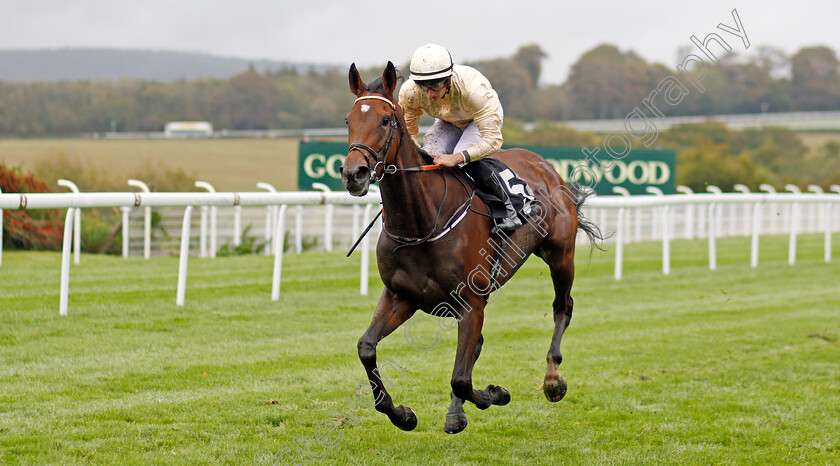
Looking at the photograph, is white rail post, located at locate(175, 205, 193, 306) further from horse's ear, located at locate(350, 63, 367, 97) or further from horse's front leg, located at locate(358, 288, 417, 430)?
horse's ear, located at locate(350, 63, 367, 97)

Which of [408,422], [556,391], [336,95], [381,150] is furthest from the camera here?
[336,95]

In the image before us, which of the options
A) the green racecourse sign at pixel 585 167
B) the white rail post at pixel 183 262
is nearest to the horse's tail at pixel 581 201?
the white rail post at pixel 183 262

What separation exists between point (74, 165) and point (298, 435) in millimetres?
14397

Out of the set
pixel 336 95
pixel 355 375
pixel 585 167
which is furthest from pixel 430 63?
pixel 336 95

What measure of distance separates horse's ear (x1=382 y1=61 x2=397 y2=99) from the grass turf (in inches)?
64.0

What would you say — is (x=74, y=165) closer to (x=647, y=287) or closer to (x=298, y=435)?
(x=647, y=287)

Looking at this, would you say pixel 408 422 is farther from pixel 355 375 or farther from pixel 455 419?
pixel 355 375

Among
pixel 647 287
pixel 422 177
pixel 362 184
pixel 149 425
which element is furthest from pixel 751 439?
pixel 647 287

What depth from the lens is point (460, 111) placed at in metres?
4.75

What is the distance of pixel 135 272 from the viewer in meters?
9.34

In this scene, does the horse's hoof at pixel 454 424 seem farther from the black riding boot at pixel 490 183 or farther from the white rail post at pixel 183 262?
the white rail post at pixel 183 262

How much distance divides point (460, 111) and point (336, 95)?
25.2m

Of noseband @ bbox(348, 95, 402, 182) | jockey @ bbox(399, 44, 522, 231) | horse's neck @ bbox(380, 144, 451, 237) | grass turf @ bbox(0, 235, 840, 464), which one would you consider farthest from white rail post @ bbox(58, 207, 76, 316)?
noseband @ bbox(348, 95, 402, 182)

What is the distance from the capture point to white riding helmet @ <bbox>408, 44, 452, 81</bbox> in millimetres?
4246
